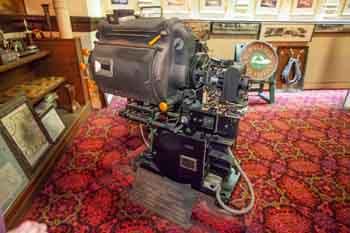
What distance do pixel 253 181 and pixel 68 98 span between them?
80.8 inches

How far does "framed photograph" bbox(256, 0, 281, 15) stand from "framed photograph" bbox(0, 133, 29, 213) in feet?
11.3

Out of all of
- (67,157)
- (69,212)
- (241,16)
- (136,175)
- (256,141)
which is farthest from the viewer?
Result: (241,16)

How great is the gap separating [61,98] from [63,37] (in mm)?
662

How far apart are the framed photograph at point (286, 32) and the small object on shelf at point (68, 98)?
2725 mm

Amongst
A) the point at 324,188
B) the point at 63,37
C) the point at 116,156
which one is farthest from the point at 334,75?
the point at 63,37

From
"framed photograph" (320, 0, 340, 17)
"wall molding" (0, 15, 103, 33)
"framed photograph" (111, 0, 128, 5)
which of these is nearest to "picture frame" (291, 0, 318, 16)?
"framed photograph" (320, 0, 340, 17)

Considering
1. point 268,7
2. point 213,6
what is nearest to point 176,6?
point 213,6

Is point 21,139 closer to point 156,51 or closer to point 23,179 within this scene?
point 23,179

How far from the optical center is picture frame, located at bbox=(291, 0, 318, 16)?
10.4ft

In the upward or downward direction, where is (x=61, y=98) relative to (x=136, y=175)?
upward

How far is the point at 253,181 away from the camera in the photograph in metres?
1.64

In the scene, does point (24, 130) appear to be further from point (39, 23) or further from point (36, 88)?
point (39, 23)

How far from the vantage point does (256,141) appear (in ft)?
7.13

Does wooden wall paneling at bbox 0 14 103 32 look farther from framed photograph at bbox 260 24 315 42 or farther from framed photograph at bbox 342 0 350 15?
framed photograph at bbox 342 0 350 15
